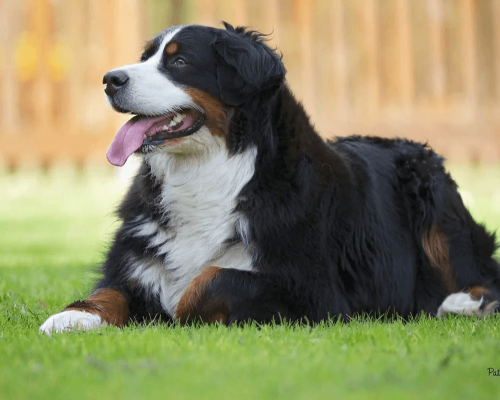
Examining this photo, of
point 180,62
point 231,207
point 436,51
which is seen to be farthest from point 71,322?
point 436,51

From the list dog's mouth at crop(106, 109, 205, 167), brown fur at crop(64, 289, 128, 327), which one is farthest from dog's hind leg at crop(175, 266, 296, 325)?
dog's mouth at crop(106, 109, 205, 167)

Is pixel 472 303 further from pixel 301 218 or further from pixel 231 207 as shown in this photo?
pixel 231 207

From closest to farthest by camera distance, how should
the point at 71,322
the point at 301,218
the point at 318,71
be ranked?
the point at 71,322 < the point at 301,218 < the point at 318,71

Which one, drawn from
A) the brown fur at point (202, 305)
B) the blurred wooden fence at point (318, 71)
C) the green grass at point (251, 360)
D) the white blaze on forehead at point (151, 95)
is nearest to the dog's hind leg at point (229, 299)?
the brown fur at point (202, 305)

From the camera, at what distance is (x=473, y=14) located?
13.0 m

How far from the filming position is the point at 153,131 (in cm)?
443

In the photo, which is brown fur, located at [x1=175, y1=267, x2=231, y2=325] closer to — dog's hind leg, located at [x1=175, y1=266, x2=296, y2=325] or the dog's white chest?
dog's hind leg, located at [x1=175, y1=266, x2=296, y2=325]

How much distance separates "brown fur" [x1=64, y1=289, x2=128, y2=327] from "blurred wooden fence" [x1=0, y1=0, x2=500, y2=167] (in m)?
8.36

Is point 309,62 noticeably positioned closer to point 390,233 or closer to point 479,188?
point 479,188

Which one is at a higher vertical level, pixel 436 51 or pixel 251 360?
pixel 436 51

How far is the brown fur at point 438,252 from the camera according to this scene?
4.85 meters

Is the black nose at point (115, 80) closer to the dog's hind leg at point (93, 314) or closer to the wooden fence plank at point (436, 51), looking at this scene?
the dog's hind leg at point (93, 314)

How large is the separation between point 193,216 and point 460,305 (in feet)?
5.21

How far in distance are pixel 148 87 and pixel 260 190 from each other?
795 millimetres
